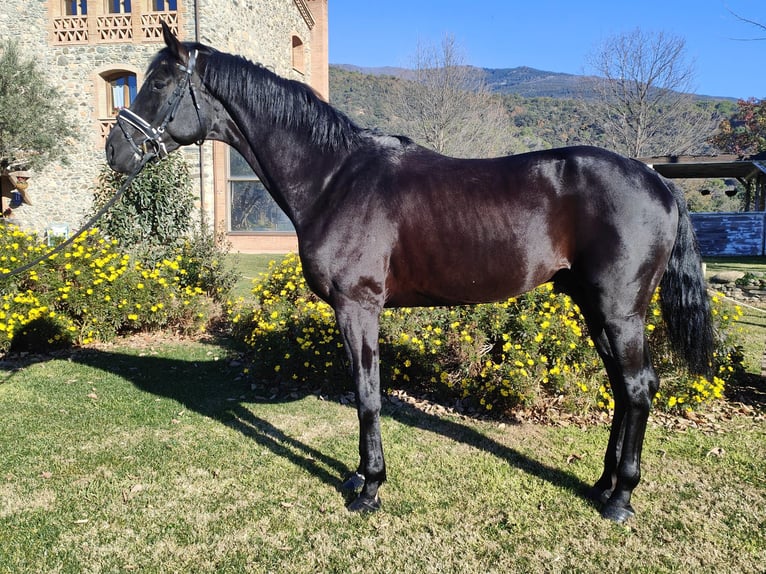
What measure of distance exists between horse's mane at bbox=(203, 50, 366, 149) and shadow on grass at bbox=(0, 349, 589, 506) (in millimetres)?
2350

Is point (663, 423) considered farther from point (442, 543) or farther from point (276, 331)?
point (276, 331)

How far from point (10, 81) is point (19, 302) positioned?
A: 16665 millimetres

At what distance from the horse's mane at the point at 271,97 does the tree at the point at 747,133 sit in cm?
4045

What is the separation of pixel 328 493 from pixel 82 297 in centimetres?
506

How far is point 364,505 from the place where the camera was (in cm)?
320

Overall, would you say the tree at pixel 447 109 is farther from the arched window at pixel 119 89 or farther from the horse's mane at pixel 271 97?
the horse's mane at pixel 271 97

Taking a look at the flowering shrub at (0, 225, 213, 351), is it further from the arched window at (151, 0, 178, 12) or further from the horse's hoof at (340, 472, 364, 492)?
the arched window at (151, 0, 178, 12)

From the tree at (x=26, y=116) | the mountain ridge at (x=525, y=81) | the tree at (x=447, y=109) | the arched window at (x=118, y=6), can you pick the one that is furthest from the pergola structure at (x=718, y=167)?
the mountain ridge at (x=525, y=81)

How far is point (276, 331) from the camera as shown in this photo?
5727 millimetres

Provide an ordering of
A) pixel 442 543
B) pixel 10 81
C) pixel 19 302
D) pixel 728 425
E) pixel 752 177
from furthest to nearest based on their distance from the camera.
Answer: pixel 752 177
pixel 10 81
pixel 19 302
pixel 728 425
pixel 442 543

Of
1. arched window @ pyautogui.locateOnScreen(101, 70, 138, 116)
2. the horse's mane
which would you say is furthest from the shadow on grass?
arched window @ pyautogui.locateOnScreen(101, 70, 138, 116)

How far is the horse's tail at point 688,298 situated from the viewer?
3.25 meters

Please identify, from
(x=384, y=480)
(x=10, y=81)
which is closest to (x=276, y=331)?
(x=384, y=480)

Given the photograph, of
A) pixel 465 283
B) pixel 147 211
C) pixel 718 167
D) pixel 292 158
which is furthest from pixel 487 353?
pixel 718 167
